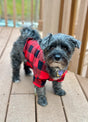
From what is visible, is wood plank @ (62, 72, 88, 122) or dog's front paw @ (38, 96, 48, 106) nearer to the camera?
wood plank @ (62, 72, 88, 122)

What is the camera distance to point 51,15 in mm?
2125

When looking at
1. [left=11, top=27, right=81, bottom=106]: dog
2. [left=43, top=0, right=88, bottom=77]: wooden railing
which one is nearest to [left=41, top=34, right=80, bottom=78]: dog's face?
[left=11, top=27, right=81, bottom=106]: dog

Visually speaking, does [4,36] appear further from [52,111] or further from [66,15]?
[52,111]

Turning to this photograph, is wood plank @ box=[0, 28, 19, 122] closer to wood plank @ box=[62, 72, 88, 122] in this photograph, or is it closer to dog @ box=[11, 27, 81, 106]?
dog @ box=[11, 27, 81, 106]

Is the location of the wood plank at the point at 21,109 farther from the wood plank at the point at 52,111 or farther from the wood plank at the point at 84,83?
the wood plank at the point at 84,83

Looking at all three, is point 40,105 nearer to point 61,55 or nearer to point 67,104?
point 67,104

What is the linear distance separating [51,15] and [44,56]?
94 centimetres

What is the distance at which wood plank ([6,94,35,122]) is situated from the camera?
1.45 metres

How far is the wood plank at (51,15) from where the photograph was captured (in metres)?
2.06

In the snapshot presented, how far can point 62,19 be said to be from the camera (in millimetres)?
2086

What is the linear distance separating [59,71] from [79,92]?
550mm

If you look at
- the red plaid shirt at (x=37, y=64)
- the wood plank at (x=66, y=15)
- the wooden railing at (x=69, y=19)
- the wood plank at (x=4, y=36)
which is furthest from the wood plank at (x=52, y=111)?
the wood plank at (x=4, y=36)

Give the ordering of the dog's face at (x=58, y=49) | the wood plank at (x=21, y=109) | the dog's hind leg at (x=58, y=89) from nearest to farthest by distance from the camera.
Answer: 1. the dog's face at (x=58, y=49)
2. the wood plank at (x=21, y=109)
3. the dog's hind leg at (x=58, y=89)

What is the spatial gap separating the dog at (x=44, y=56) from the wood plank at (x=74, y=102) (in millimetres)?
113
